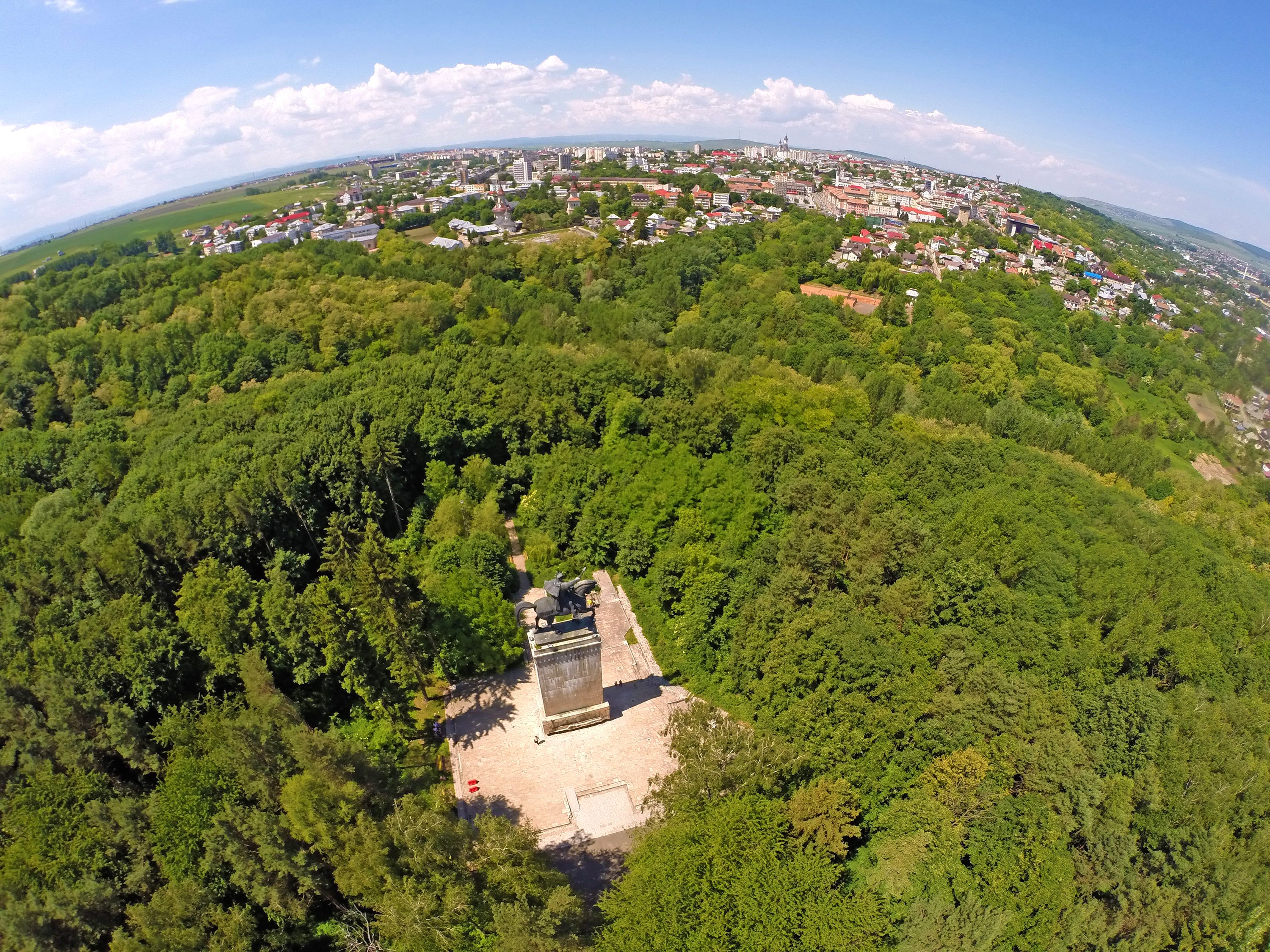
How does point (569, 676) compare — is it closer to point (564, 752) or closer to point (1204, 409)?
point (564, 752)

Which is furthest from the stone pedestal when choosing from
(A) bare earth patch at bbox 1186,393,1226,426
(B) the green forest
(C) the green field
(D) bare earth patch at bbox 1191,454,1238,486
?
(C) the green field

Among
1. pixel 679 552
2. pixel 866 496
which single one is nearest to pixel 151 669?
pixel 679 552

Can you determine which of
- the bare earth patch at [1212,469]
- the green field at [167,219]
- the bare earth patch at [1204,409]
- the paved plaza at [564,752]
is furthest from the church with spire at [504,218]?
the bare earth patch at [1204,409]

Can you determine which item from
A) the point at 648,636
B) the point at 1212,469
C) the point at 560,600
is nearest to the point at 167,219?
the point at 648,636

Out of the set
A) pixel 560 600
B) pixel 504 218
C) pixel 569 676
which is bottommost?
pixel 569 676

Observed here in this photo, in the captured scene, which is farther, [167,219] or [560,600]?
[167,219]

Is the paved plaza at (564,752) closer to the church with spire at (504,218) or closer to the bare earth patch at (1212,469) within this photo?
the bare earth patch at (1212,469)

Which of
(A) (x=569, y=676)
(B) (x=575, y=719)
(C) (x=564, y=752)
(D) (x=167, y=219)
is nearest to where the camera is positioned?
(A) (x=569, y=676)
